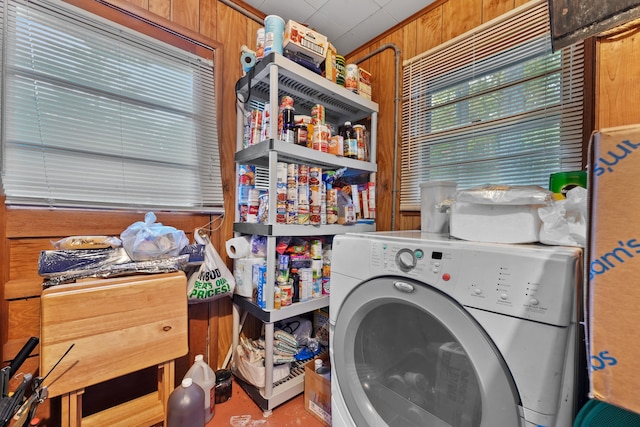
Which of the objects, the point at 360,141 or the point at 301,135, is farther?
the point at 360,141

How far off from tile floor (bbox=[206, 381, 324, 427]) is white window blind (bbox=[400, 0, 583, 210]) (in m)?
1.30

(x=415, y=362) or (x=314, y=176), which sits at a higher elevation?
(x=314, y=176)

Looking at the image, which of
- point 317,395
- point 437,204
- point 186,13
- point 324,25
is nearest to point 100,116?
point 186,13

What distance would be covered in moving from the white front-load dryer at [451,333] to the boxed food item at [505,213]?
0.08m

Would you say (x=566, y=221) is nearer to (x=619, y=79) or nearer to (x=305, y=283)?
(x=619, y=79)

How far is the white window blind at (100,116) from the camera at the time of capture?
1048mm

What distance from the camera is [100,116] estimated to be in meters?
1.21

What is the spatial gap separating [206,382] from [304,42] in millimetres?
1821

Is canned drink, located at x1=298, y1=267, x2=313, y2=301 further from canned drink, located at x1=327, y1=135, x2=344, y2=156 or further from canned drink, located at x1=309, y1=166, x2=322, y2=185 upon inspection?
canned drink, located at x1=327, y1=135, x2=344, y2=156

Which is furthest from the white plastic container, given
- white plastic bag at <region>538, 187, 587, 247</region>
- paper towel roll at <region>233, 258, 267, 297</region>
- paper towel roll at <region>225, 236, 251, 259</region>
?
paper towel roll at <region>225, 236, 251, 259</region>

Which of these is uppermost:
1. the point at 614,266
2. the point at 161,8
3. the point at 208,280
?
the point at 161,8

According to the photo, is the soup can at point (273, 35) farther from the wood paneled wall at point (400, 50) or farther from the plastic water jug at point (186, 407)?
the plastic water jug at point (186, 407)

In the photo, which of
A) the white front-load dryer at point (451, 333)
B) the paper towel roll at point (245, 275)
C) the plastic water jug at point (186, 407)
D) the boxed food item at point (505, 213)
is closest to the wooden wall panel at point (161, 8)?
the paper towel roll at point (245, 275)

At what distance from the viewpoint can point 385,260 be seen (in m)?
0.85
